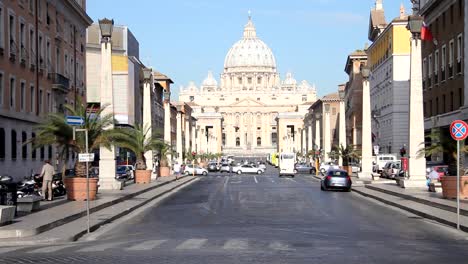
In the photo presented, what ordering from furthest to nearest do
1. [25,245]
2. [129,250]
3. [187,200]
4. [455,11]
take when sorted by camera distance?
[455,11], [187,200], [25,245], [129,250]

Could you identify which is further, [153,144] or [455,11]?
[455,11]

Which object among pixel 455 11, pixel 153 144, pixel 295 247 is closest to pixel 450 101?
pixel 455 11

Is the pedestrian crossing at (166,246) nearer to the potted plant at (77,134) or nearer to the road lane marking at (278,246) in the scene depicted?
the road lane marking at (278,246)

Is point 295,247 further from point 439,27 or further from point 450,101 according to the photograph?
point 439,27

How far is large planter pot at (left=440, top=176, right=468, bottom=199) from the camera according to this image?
102 ft

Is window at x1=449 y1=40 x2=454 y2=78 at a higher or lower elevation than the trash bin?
higher

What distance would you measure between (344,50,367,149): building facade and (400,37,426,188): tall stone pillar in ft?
226

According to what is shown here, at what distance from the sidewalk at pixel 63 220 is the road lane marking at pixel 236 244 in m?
3.83

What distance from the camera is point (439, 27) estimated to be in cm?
6488

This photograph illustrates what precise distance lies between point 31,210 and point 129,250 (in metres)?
9.87

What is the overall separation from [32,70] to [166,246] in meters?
37.8

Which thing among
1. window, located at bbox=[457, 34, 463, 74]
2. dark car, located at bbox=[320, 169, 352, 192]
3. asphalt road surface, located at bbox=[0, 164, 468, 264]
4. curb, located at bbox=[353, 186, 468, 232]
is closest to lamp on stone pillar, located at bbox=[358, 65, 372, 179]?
window, located at bbox=[457, 34, 463, 74]

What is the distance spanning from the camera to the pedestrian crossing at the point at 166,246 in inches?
640

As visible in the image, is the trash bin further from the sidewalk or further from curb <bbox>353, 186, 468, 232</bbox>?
curb <bbox>353, 186, 468, 232</bbox>
